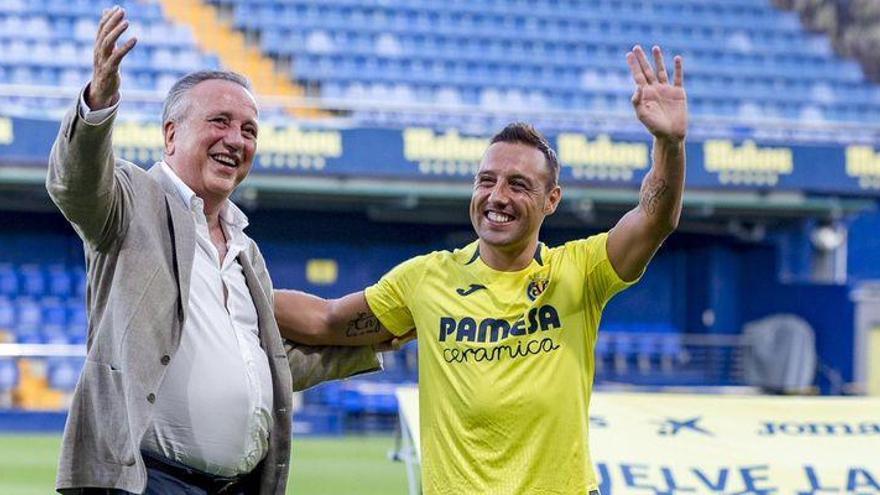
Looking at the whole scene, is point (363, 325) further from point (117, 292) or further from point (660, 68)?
point (660, 68)

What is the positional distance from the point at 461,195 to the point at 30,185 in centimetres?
476

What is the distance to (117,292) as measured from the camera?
350 cm

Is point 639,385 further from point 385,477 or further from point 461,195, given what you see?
point 385,477

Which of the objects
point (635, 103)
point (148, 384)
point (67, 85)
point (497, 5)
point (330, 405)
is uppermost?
point (497, 5)

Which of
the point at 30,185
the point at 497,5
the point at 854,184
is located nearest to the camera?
the point at 30,185

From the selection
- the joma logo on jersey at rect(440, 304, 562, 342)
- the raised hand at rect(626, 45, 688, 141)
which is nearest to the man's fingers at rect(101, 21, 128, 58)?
the joma logo on jersey at rect(440, 304, 562, 342)

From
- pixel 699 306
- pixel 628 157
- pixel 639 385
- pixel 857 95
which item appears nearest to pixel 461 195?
pixel 628 157

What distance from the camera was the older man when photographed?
10.9 ft

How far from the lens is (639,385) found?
1767 cm

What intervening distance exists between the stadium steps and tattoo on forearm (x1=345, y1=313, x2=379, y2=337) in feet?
46.2

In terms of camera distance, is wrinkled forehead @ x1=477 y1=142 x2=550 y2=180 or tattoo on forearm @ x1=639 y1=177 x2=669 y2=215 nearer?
tattoo on forearm @ x1=639 y1=177 x2=669 y2=215

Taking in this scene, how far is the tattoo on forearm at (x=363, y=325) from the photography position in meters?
4.31

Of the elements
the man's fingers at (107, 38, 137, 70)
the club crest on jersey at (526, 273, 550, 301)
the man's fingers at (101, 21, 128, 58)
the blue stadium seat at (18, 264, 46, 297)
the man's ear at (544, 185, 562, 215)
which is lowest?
the blue stadium seat at (18, 264, 46, 297)

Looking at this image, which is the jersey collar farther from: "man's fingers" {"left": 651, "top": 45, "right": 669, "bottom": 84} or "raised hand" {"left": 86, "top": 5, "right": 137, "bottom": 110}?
"raised hand" {"left": 86, "top": 5, "right": 137, "bottom": 110}
